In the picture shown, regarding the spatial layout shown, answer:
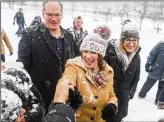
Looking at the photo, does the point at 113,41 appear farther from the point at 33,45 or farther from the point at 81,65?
the point at 81,65

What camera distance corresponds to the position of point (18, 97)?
1.73m

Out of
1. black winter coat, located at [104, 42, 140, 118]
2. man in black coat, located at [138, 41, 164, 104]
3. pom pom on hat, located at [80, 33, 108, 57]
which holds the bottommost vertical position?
man in black coat, located at [138, 41, 164, 104]

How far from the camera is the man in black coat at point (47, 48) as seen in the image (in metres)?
2.90

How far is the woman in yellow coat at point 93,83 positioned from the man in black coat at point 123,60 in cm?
93

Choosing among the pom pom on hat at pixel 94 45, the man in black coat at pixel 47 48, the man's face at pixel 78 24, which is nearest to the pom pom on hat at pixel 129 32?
the man in black coat at pixel 47 48

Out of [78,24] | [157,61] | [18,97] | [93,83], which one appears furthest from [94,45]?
[78,24]

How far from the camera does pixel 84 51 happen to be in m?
2.51

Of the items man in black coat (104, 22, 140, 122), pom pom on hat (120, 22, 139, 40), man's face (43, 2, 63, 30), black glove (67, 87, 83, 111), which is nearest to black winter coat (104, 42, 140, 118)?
man in black coat (104, 22, 140, 122)

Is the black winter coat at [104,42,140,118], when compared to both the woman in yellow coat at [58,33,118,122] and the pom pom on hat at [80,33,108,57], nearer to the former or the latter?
the pom pom on hat at [80,33,108,57]

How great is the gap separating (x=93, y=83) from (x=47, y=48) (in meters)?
0.76

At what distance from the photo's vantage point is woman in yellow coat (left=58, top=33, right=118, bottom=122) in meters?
2.35

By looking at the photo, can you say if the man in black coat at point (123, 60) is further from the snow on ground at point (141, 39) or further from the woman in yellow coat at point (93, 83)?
the woman in yellow coat at point (93, 83)

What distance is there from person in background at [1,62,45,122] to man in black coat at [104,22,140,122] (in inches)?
58.2

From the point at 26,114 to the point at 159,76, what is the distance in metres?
4.62
